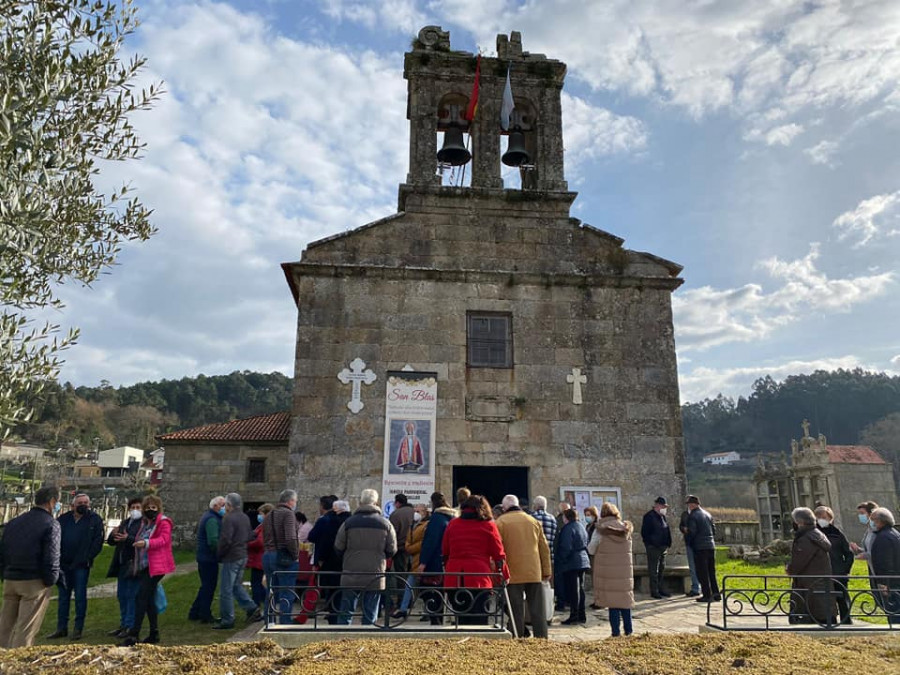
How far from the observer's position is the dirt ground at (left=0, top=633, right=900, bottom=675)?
4.80 m

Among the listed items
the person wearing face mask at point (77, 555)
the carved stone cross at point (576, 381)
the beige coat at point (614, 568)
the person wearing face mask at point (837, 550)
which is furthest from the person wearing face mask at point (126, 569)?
the person wearing face mask at point (837, 550)

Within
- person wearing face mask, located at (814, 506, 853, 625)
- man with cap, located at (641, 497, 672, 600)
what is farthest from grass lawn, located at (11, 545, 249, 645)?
person wearing face mask, located at (814, 506, 853, 625)

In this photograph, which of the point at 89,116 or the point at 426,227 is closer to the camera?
the point at 89,116

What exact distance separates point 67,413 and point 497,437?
75.4 m

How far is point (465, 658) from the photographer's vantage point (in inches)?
201

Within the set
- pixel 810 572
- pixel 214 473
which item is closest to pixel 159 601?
pixel 810 572

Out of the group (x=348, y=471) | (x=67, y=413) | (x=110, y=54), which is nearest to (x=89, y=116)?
(x=110, y=54)

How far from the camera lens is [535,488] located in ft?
37.5

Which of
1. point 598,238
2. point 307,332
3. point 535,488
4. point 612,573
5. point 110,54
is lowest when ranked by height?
point 612,573

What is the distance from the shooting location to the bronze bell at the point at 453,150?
13141mm

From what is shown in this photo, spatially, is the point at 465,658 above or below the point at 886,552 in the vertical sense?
below

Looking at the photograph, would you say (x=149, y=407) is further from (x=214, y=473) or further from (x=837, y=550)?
(x=837, y=550)

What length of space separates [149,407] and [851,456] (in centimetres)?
7745

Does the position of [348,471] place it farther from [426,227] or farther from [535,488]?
[426,227]
